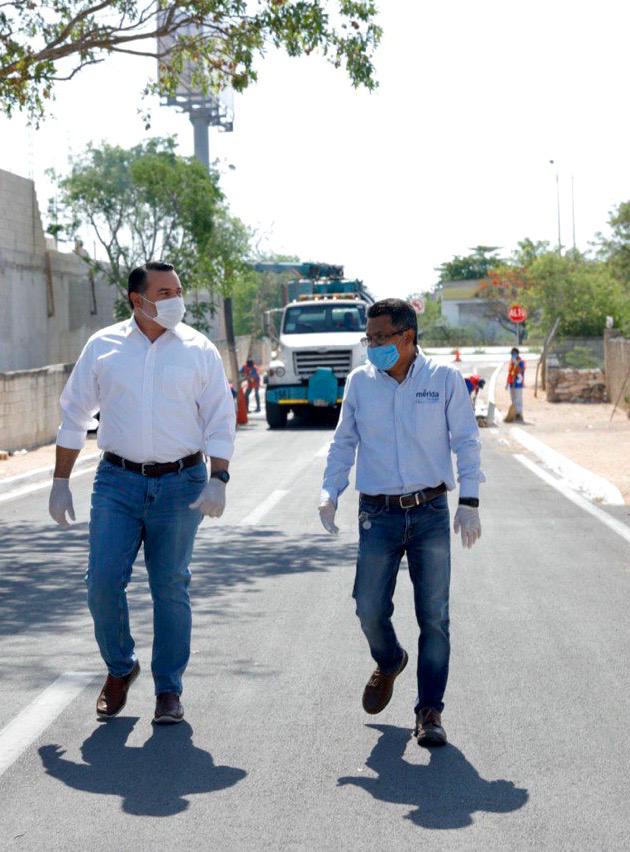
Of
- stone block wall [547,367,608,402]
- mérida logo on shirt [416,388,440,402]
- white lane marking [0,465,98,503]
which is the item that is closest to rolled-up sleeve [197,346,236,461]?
mérida logo on shirt [416,388,440,402]

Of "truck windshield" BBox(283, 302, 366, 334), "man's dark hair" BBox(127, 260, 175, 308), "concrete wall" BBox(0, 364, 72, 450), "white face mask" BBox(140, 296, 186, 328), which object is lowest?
"concrete wall" BBox(0, 364, 72, 450)

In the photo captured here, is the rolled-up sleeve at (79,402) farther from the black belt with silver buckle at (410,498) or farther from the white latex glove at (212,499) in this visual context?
the black belt with silver buckle at (410,498)

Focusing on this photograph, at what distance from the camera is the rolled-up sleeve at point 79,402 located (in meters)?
6.01

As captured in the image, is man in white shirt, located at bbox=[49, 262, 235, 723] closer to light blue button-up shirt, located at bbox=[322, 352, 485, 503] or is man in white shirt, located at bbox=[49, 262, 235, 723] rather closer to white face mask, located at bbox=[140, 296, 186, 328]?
white face mask, located at bbox=[140, 296, 186, 328]

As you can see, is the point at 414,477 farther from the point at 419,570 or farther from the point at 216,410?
the point at 216,410

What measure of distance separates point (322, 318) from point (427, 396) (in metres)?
26.3

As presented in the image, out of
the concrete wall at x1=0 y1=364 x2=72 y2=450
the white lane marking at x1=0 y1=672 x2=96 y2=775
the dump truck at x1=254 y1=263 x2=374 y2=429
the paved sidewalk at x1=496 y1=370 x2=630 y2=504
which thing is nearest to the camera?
the white lane marking at x1=0 y1=672 x2=96 y2=775

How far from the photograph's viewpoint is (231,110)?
5588 centimetres

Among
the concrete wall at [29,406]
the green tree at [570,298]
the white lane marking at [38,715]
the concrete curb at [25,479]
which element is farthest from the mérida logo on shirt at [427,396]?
the green tree at [570,298]

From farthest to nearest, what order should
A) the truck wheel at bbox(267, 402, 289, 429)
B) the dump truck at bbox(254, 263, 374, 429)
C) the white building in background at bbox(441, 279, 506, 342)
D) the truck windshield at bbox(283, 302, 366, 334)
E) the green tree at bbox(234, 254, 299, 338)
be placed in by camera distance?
1. the white building in background at bbox(441, 279, 506, 342)
2. the green tree at bbox(234, 254, 299, 338)
3. the truck windshield at bbox(283, 302, 366, 334)
4. the truck wheel at bbox(267, 402, 289, 429)
5. the dump truck at bbox(254, 263, 374, 429)

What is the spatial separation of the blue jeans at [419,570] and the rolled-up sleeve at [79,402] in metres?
1.31

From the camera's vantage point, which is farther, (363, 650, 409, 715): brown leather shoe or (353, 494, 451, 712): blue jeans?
(363, 650, 409, 715): brown leather shoe

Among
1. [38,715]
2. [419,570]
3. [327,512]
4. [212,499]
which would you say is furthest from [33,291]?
[419,570]

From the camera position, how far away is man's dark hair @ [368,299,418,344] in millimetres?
5652
